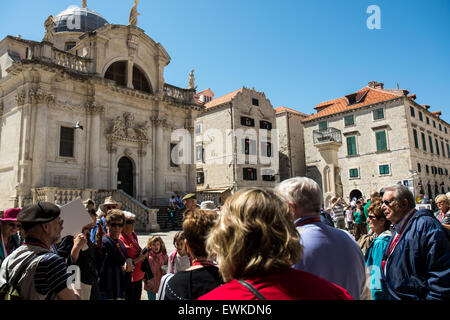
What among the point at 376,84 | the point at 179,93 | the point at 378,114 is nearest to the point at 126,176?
the point at 179,93

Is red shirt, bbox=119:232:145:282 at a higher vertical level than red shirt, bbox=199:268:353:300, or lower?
lower

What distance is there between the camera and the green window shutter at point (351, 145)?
3288 centimetres

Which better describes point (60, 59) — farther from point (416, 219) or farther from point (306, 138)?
point (306, 138)

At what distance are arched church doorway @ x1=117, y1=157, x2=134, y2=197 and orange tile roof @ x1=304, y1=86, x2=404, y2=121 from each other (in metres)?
23.6

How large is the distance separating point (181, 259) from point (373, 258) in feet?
7.19

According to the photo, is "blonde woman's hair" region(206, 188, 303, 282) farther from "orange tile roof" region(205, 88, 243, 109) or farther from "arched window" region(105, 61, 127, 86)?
"orange tile roof" region(205, 88, 243, 109)

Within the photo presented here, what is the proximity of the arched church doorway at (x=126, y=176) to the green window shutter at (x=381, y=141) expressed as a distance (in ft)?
79.2

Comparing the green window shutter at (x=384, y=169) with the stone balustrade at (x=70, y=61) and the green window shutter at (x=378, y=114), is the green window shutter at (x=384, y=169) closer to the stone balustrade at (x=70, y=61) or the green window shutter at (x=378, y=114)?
the green window shutter at (x=378, y=114)

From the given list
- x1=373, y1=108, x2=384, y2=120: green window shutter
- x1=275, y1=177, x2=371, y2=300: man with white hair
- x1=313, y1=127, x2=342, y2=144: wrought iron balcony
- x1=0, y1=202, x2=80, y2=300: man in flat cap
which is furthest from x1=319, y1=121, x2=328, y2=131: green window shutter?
x1=0, y1=202, x2=80, y2=300: man in flat cap

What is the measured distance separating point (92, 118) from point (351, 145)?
2607 centimetres

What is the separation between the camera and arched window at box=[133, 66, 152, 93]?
21500 millimetres

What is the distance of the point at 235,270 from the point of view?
1.42 m

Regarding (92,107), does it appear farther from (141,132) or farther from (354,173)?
(354,173)

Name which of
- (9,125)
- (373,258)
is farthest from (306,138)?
(373,258)
